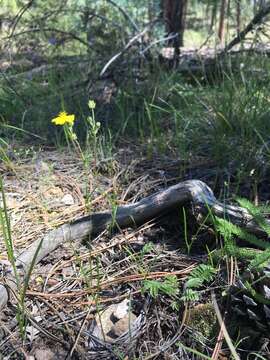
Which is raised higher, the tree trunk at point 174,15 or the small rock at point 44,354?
the tree trunk at point 174,15

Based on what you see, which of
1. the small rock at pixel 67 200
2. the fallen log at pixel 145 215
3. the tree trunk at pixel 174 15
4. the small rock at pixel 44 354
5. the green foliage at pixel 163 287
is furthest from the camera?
the tree trunk at pixel 174 15

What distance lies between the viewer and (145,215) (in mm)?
1863

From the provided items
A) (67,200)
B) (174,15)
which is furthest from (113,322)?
(174,15)

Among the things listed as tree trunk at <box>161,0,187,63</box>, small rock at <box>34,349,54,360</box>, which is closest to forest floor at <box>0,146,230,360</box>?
small rock at <box>34,349,54,360</box>

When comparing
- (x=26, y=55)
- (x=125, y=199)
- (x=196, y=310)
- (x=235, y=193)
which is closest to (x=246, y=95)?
(x=235, y=193)

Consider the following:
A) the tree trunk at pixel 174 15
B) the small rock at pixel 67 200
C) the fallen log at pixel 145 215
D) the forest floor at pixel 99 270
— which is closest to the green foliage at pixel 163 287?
the forest floor at pixel 99 270

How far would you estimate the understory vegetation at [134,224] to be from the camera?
1.37 meters

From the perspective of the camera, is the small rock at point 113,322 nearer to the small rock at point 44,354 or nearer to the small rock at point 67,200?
the small rock at point 44,354

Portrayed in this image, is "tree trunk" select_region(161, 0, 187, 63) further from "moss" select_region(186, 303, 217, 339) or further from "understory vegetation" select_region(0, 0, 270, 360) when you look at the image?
"moss" select_region(186, 303, 217, 339)

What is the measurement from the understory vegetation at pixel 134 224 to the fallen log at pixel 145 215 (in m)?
0.01

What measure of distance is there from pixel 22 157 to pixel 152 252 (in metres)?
1.20

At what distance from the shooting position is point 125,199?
6.89ft

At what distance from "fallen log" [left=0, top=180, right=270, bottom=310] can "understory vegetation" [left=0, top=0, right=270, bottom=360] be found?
15 mm

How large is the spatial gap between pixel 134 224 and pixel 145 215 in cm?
6
